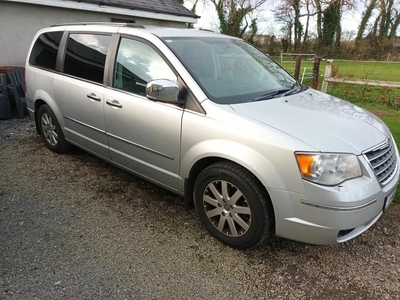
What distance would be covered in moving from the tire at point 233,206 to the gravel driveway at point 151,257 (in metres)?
0.15

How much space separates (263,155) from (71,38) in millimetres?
3091

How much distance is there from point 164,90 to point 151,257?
139 centimetres

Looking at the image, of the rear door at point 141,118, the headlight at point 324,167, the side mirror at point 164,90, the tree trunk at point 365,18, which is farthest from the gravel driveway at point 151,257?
the tree trunk at point 365,18

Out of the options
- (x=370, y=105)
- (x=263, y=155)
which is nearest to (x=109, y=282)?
(x=263, y=155)

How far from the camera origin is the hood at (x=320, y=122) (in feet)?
7.84

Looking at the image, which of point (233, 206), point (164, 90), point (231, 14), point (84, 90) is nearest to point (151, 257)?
point (233, 206)

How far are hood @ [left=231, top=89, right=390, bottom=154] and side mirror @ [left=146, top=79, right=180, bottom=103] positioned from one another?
0.52 metres

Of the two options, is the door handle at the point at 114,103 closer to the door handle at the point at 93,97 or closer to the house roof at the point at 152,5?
the door handle at the point at 93,97

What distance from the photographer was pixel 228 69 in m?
3.31

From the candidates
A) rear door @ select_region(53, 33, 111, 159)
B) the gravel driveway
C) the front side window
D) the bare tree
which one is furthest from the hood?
the bare tree

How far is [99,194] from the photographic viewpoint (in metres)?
3.72

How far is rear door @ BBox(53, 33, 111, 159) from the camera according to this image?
12.0 ft

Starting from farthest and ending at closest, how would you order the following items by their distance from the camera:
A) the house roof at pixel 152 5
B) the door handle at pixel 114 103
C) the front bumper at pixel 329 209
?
the house roof at pixel 152 5 → the door handle at pixel 114 103 → the front bumper at pixel 329 209

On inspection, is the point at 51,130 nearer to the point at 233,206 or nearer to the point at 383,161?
the point at 233,206
